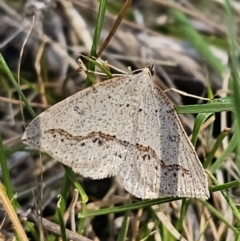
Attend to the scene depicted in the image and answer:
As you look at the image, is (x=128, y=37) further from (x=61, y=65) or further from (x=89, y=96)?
(x=89, y=96)

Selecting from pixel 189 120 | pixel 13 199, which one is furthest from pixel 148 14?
pixel 13 199

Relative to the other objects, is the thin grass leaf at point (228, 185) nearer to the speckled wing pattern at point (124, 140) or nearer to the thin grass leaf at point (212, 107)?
the speckled wing pattern at point (124, 140)

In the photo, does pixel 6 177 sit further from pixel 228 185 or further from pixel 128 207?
pixel 228 185

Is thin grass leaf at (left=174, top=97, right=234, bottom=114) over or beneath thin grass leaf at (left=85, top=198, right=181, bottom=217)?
over

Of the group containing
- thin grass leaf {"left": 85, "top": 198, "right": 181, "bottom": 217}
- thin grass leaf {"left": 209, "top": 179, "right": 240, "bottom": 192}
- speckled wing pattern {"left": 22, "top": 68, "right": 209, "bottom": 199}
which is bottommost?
thin grass leaf {"left": 85, "top": 198, "right": 181, "bottom": 217}

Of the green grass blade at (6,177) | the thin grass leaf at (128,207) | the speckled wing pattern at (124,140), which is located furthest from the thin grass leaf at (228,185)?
the green grass blade at (6,177)

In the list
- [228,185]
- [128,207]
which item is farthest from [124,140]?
[228,185]

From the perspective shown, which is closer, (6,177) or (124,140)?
(6,177)

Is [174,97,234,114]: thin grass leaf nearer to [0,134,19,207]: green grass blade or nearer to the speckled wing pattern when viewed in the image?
the speckled wing pattern

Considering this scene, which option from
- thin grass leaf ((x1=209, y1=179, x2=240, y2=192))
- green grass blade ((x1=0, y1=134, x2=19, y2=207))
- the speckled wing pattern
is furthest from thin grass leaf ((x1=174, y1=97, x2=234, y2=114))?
green grass blade ((x1=0, y1=134, x2=19, y2=207))
